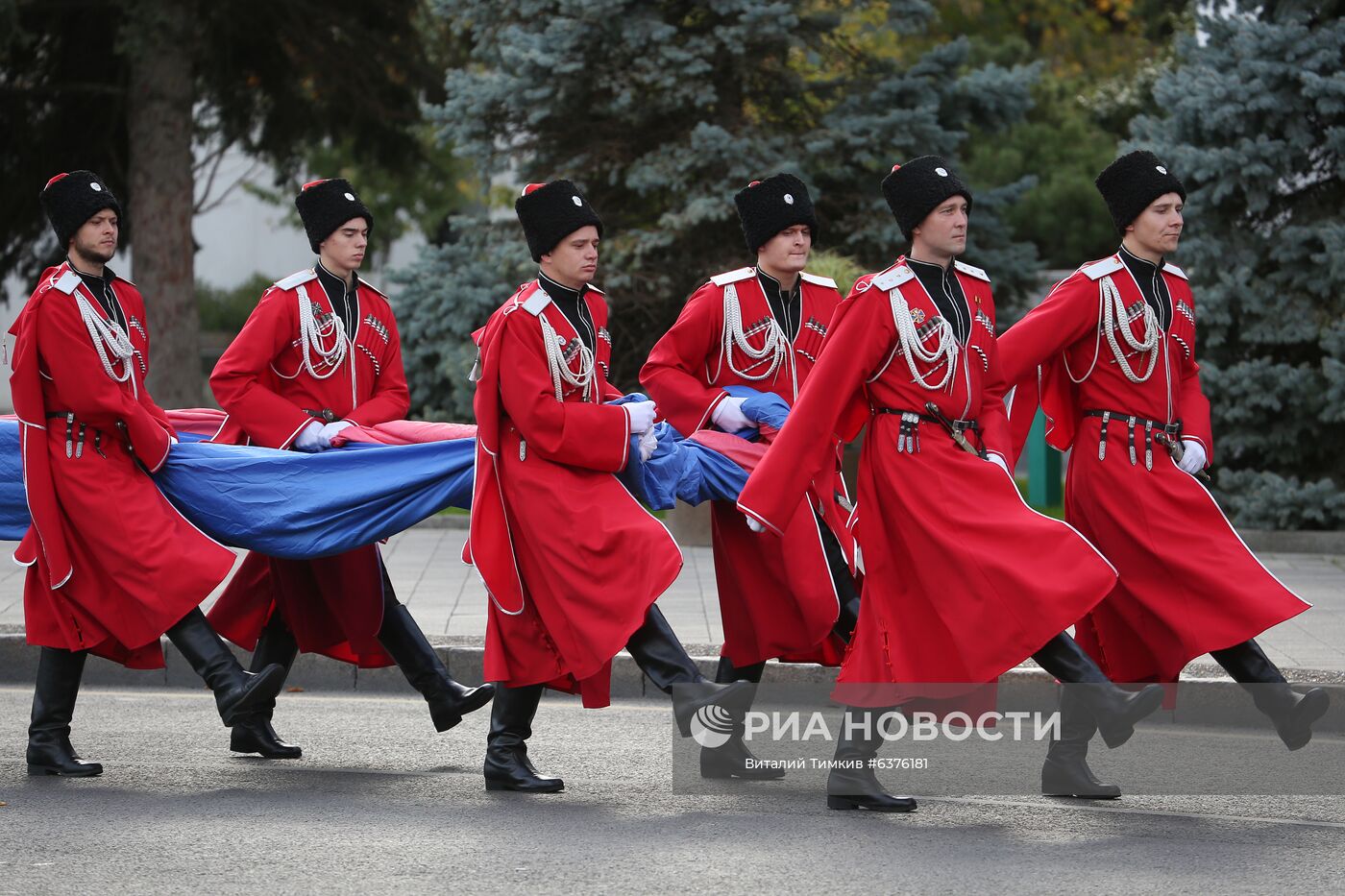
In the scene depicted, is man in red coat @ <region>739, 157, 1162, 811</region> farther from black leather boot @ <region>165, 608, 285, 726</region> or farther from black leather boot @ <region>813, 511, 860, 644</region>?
black leather boot @ <region>165, 608, 285, 726</region>

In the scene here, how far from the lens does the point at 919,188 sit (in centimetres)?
602

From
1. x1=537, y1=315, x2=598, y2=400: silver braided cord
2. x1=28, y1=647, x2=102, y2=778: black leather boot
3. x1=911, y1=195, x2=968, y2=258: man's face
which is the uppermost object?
x1=911, y1=195, x2=968, y2=258: man's face

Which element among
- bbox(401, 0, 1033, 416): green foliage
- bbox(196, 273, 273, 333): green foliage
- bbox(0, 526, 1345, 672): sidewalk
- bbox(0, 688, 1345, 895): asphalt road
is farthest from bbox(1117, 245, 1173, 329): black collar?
bbox(196, 273, 273, 333): green foliage

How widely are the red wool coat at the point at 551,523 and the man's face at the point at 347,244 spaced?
116cm

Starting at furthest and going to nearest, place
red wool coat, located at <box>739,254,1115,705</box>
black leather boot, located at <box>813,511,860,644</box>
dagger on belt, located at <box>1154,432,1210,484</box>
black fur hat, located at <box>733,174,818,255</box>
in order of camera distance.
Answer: black fur hat, located at <box>733,174,818,255</box>, black leather boot, located at <box>813,511,860,644</box>, dagger on belt, located at <box>1154,432,1210,484</box>, red wool coat, located at <box>739,254,1115,705</box>

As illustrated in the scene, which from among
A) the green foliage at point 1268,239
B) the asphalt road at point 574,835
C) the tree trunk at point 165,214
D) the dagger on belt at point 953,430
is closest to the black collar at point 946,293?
the dagger on belt at point 953,430

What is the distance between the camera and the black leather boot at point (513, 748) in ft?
20.8

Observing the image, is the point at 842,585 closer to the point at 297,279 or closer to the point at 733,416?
the point at 733,416

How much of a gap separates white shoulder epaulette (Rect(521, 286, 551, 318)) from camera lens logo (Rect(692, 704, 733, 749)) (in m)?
1.38

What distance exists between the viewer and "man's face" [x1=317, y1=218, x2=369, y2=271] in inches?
289

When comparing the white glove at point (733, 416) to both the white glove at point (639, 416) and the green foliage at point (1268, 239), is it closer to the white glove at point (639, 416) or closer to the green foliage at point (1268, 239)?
the white glove at point (639, 416)

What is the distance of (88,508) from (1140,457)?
3513 millimetres

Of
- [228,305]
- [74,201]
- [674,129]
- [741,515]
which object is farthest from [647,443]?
[228,305]

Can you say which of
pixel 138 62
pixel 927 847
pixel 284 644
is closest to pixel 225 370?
pixel 284 644
